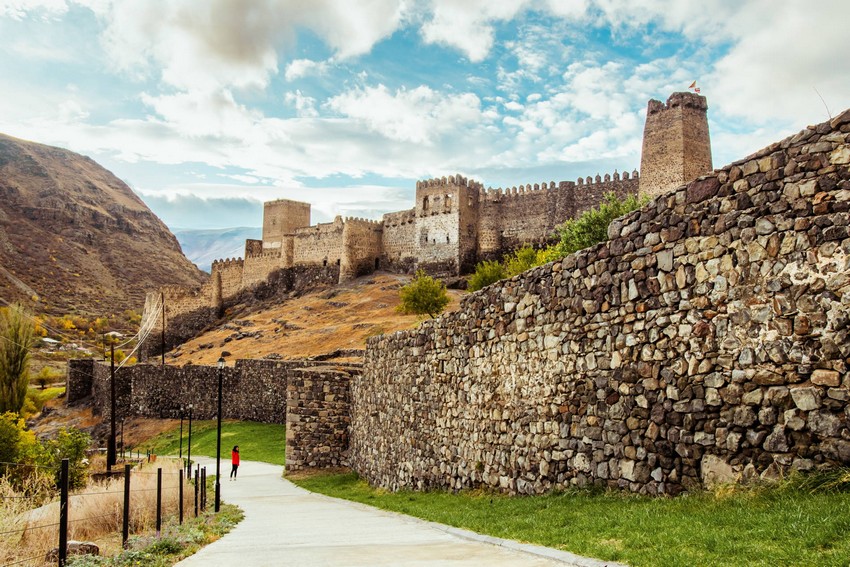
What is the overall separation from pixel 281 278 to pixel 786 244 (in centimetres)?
8019

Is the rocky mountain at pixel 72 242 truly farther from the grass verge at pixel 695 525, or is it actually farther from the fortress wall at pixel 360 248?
the grass verge at pixel 695 525

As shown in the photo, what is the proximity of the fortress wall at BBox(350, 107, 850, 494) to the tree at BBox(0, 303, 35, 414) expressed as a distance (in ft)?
150

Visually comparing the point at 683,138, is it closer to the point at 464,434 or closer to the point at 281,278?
the point at 464,434

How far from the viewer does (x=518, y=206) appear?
228 ft

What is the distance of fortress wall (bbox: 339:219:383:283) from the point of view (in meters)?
78.3

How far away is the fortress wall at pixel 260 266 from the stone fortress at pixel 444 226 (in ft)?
0.37

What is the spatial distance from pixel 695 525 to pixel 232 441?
32921 millimetres

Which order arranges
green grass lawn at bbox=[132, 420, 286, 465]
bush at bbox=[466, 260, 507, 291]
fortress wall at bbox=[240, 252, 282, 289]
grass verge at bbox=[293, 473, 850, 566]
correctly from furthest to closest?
fortress wall at bbox=[240, 252, 282, 289] → bush at bbox=[466, 260, 507, 291] → green grass lawn at bbox=[132, 420, 286, 465] → grass verge at bbox=[293, 473, 850, 566]

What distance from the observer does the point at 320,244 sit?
271 feet

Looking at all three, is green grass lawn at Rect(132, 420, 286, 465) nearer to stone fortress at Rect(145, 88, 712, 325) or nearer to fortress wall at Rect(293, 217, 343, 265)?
stone fortress at Rect(145, 88, 712, 325)

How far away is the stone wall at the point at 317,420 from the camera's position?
2464cm

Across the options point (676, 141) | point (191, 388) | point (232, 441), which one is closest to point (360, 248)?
point (191, 388)

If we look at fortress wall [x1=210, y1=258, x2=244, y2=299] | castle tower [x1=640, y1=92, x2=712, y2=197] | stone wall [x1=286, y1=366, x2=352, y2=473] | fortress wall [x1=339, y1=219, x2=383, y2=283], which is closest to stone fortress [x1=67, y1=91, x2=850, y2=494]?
stone wall [x1=286, y1=366, x2=352, y2=473]

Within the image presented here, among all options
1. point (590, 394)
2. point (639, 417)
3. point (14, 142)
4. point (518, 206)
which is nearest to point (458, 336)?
point (590, 394)
